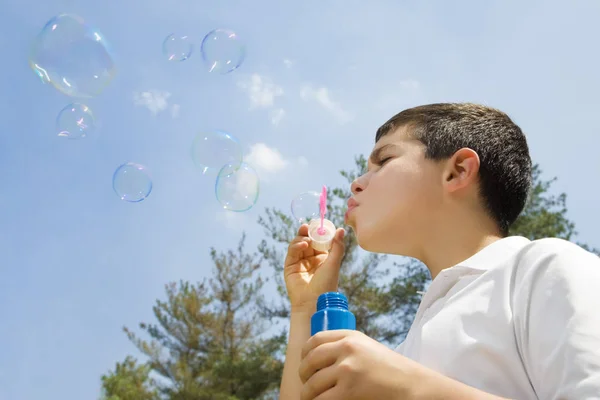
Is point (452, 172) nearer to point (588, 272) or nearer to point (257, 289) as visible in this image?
point (588, 272)

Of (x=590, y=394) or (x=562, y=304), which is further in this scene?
(x=562, y=304)

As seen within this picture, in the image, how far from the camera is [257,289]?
17.3m

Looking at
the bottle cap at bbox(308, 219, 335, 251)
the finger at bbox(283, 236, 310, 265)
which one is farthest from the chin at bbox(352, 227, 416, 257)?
the finger at bbox(283, 236, 310, 265)

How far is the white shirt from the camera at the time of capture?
1.06 m

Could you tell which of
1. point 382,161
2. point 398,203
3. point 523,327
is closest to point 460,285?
point 523,327

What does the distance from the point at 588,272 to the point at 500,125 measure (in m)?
1.02

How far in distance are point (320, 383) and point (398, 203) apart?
2.56 ft

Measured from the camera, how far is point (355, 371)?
3.66 ft

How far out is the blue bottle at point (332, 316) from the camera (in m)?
1.26

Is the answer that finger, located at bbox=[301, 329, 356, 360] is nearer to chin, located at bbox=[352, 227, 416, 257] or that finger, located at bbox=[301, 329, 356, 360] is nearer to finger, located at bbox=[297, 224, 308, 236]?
chin, located at bbox=[352, 227, 416, 257]

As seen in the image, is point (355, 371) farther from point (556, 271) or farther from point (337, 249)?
point (337, 249)

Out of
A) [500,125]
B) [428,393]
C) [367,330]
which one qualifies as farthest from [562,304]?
[367,330]

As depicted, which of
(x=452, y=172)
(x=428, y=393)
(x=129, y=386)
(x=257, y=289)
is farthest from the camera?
(x=129, y=386)

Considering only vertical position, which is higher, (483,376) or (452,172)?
(452,172)
